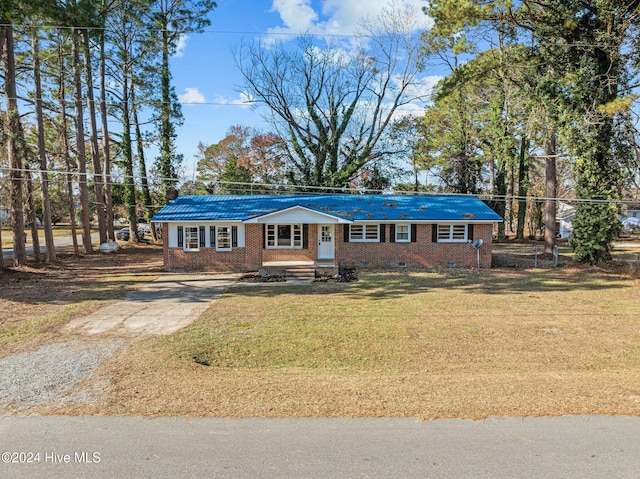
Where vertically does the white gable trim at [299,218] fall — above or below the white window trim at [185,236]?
above

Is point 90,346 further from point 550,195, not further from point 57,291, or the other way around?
point 550,195

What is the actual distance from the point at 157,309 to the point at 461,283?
1151 centimetres

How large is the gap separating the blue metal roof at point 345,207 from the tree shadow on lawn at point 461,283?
298 cm

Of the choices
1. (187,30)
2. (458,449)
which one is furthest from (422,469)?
(187,30)

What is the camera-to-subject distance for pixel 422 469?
12.4ft

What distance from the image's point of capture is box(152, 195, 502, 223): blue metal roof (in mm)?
19500

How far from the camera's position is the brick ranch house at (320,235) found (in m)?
19.0

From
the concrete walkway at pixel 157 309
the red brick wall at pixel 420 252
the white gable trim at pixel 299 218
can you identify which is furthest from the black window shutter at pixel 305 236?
the concrete walkway at pixel 157 309

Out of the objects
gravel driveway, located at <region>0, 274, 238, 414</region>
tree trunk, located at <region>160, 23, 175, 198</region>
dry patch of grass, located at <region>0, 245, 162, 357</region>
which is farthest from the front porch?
tree trunk, located at <region>160, 23, 175, 198</region>

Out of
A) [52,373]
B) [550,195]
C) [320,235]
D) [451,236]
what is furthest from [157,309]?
[550,195]

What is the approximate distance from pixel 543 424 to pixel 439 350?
11.0 ft

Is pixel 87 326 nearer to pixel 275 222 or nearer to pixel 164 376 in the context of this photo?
pixel 164 376

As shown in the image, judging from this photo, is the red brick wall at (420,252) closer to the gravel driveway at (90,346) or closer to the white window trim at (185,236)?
the white window trim at (185,236)

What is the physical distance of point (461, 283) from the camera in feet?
52.9
